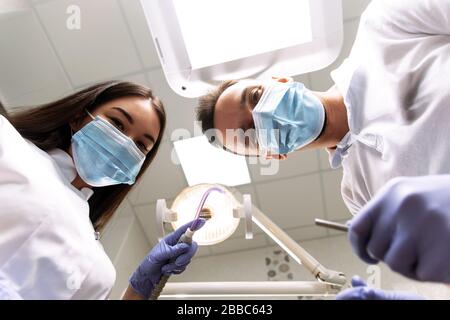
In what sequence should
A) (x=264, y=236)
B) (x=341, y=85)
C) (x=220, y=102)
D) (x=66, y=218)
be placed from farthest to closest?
(x=264, y=236)
(x=220, y=102)
(x=341, y=85)
(x=66, y=218)

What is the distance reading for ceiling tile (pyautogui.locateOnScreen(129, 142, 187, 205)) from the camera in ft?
7.30

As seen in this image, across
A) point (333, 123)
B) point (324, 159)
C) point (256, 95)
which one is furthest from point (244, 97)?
point (324, 159)

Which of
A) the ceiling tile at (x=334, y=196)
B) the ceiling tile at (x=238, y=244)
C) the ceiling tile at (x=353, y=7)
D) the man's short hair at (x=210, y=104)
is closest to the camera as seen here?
the man's short hair at (x=210, y=104)

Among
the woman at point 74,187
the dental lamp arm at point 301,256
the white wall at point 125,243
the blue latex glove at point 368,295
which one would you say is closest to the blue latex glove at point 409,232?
the blue latex glove at point 368,295

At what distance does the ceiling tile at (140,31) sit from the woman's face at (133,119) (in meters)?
0.61

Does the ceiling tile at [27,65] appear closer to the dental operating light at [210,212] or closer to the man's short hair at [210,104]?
the man's short hair at [210,104]

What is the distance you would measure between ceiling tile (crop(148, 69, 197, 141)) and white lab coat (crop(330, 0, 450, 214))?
98 centimetres

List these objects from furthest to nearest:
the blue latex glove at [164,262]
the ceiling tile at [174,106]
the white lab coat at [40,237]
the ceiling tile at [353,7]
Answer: the ceiling tile at [174,106] → the ceiling tile at [353,7] → the blue latex glove at [164,262] → the white lab coat at [40,237]

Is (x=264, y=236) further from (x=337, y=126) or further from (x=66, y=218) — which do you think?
(x=66, y=218)

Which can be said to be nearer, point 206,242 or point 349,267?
point 206,242

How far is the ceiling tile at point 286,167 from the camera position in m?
2.21

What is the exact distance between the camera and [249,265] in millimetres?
2504

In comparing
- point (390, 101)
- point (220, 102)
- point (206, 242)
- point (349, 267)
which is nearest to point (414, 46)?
point (390, 101)
